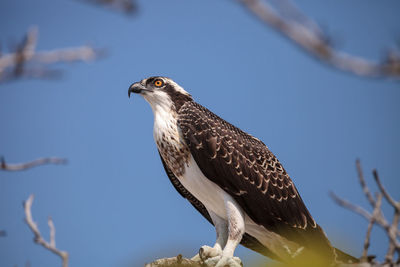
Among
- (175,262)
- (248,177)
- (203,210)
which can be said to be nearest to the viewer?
(175,262)

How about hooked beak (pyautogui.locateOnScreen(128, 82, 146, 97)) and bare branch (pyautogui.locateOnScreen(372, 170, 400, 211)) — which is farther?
hooked beak (pyautogui.locateOnScreen(128, 82, 146, 97))

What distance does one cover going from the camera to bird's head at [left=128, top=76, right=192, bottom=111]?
7.47 m

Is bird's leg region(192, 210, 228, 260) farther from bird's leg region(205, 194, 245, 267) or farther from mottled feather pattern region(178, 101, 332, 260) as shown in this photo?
mottled feather pattern region(178, 101, 332, 260)

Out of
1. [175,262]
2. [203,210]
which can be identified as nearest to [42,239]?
[175,262]

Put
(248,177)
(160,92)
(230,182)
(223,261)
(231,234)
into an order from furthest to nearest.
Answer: (160,92) < (248,177) < (230,182) < (231,234) < (223,261)

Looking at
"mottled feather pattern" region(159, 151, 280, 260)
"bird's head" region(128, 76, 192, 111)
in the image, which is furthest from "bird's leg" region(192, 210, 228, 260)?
"bird's head" region(128, 76, 192, 111)

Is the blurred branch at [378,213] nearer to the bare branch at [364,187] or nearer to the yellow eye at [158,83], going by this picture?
the bare branch at [364,187]

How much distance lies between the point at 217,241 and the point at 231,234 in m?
0.57

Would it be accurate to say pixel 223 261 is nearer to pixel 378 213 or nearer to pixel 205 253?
pixel 205 253

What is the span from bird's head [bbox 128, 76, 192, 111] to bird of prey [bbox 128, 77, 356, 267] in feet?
0.05

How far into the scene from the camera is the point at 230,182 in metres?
6.98

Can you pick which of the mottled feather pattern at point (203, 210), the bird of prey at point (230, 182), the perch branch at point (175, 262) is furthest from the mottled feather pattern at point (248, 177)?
the perch branch at point (175, 262)

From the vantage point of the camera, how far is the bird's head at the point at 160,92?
24.5ft

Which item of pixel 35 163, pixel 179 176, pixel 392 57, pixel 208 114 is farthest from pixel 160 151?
pixel 392 57
